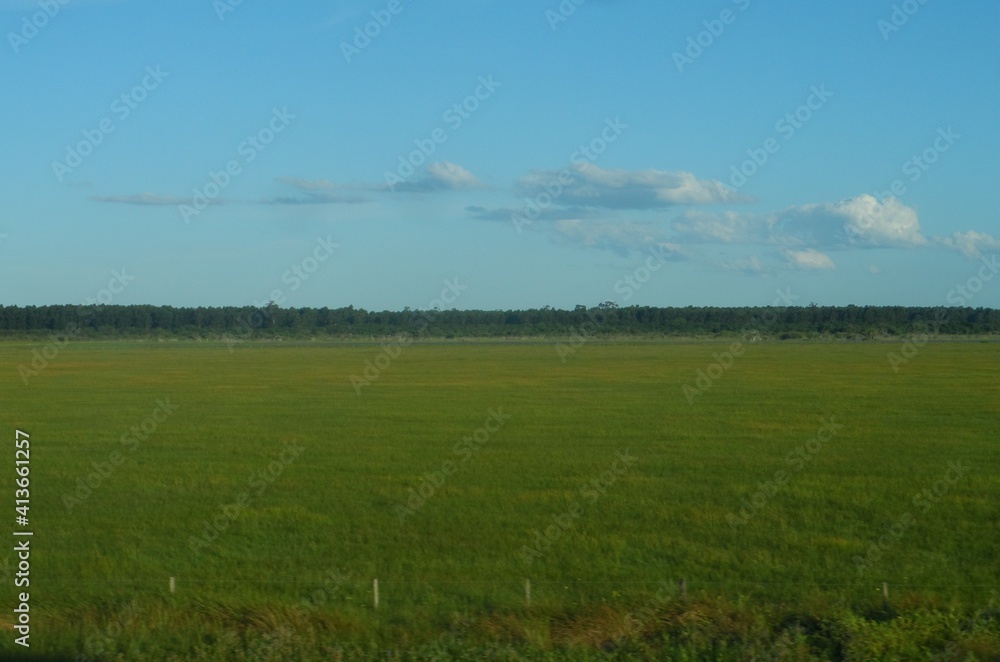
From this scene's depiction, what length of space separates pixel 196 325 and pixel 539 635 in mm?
173251

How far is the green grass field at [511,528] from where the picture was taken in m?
Result: 10.8

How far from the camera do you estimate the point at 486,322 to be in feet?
619

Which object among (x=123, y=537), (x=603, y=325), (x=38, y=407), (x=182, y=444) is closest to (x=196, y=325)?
(x=603, y=325)

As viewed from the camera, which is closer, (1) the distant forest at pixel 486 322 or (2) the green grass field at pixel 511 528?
(2) the green grass field at pixel 511 528

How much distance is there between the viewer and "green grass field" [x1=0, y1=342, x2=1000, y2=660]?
10.8m

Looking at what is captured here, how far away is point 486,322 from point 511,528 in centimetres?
17179

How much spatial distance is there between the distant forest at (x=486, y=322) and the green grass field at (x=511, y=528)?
380ft

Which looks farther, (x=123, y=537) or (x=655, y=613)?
(x=123, y=537)

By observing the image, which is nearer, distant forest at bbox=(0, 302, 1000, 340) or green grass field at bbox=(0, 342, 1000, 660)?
green grass field at bbox=(0, 342, 1000, 660)

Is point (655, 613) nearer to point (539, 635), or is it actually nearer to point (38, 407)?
point (539, 635)

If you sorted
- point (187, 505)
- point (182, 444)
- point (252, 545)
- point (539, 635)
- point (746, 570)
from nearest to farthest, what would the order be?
point (539, 635), point (746, 570), point (252, 545), point (187, 505), point (182, 444)

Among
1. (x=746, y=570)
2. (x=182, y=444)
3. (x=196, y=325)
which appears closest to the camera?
(x=746, y=570)

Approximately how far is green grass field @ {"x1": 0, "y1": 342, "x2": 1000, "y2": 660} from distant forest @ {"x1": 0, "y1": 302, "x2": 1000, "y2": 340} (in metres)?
116

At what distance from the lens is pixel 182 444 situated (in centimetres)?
2831
